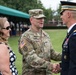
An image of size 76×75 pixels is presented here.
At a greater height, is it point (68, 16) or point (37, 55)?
point (68, 16)

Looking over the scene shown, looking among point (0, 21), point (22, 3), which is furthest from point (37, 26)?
point (22, 3)

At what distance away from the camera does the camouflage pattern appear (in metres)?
3.82

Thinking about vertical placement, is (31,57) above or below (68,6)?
below

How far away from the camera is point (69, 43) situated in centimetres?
281

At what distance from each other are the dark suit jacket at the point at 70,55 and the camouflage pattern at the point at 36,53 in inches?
34.0

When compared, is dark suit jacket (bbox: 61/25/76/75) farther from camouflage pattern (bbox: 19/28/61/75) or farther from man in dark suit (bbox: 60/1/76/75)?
camouflage pattern (bbox: 19/28/61/75)

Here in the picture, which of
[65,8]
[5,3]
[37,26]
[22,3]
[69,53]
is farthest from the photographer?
[22,3]

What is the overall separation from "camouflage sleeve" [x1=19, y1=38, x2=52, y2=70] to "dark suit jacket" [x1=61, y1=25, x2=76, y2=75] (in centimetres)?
82

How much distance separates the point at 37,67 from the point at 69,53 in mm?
1114

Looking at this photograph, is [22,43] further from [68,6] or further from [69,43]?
[69,43]

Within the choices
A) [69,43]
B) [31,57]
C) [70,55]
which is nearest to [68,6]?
[69,43]

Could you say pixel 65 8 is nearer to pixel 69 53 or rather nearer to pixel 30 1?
pixel 69 53

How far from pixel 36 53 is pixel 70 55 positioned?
1.21 meters

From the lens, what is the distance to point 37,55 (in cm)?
394
